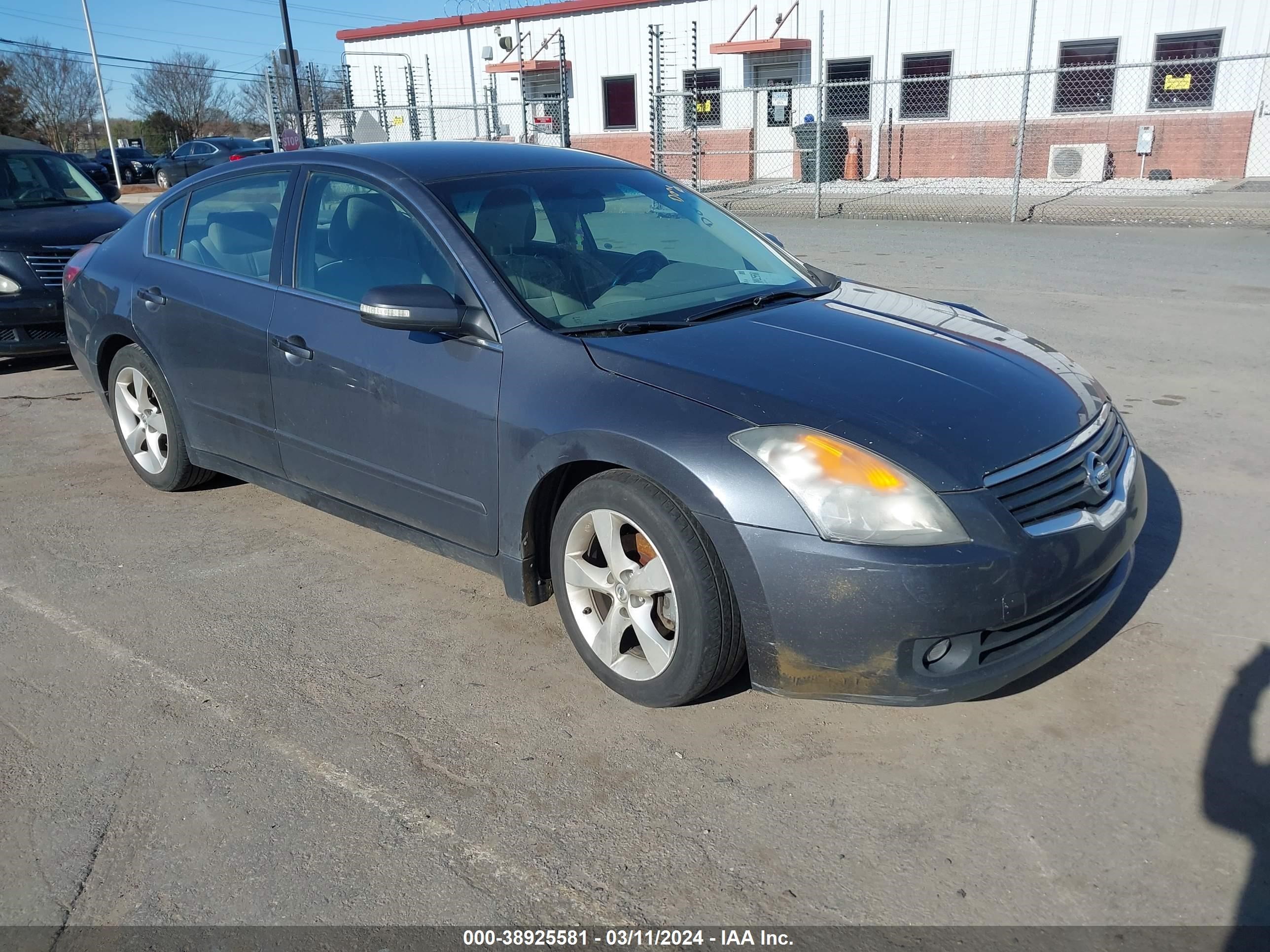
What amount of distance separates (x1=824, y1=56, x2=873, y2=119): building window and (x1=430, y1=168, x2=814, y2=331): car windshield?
Result: 21896mm

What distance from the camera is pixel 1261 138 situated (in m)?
20.9

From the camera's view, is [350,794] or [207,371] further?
[207,371]

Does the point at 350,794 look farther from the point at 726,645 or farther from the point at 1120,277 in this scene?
the point at 1120,277

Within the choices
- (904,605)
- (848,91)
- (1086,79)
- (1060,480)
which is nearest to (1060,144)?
(1086,79)

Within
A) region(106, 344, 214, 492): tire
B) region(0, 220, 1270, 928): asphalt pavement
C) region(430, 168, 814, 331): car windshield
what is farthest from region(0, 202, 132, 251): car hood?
region(430, 168, 814, 331): car windshield

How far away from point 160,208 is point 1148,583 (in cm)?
471

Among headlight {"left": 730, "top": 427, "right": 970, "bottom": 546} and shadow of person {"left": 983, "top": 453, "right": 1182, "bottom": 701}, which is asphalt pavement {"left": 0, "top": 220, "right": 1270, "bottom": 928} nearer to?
shadow of person {"left": 983, "top": 453, "right": 1182, "bottom": 701}

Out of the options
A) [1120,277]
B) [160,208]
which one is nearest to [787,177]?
[1120,277]

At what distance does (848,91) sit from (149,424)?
2317cm

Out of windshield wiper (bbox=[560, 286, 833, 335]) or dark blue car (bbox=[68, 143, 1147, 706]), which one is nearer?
dark blue car (bbox=[68, 143, 1147, 706])

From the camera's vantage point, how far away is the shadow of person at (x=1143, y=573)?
329cm

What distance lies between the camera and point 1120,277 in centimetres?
1022

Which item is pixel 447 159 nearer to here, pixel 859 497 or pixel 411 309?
pixel 411 309

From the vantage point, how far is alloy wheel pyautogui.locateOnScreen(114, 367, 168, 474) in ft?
16.3
